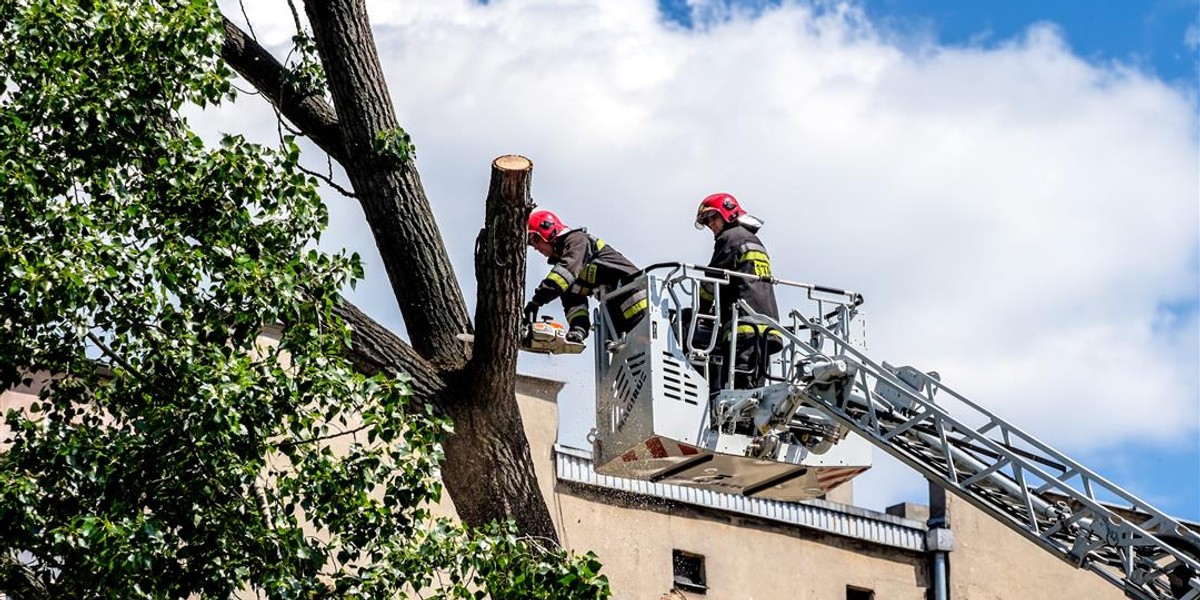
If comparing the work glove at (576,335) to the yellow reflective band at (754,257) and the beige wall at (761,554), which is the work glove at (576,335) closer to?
the yellow reflective band at (754,257)

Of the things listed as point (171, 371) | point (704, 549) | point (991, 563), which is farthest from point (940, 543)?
point (171, 371)

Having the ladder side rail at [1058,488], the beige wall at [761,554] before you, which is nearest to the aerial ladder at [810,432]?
the ladder side rail at [1058,488]

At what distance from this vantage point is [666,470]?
581 inches

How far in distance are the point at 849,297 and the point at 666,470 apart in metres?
1.80

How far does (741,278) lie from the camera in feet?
48.9

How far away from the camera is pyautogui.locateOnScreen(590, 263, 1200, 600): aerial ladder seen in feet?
46.2

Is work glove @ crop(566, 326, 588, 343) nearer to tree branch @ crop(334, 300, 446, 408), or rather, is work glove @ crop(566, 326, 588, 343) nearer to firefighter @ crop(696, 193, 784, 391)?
firefighter @ crop(696, 193, 784, 391)

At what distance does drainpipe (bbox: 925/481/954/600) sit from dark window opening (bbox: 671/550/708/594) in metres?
3.00

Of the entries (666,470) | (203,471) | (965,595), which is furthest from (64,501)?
(965,595)

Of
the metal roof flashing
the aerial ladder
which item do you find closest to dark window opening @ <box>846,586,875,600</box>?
the metal roof flashing

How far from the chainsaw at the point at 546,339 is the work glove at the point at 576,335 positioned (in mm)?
42

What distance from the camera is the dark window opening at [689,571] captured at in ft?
73.0

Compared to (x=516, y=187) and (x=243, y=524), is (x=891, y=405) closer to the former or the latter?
(x=516, y=187)

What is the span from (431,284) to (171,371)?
2.66m
